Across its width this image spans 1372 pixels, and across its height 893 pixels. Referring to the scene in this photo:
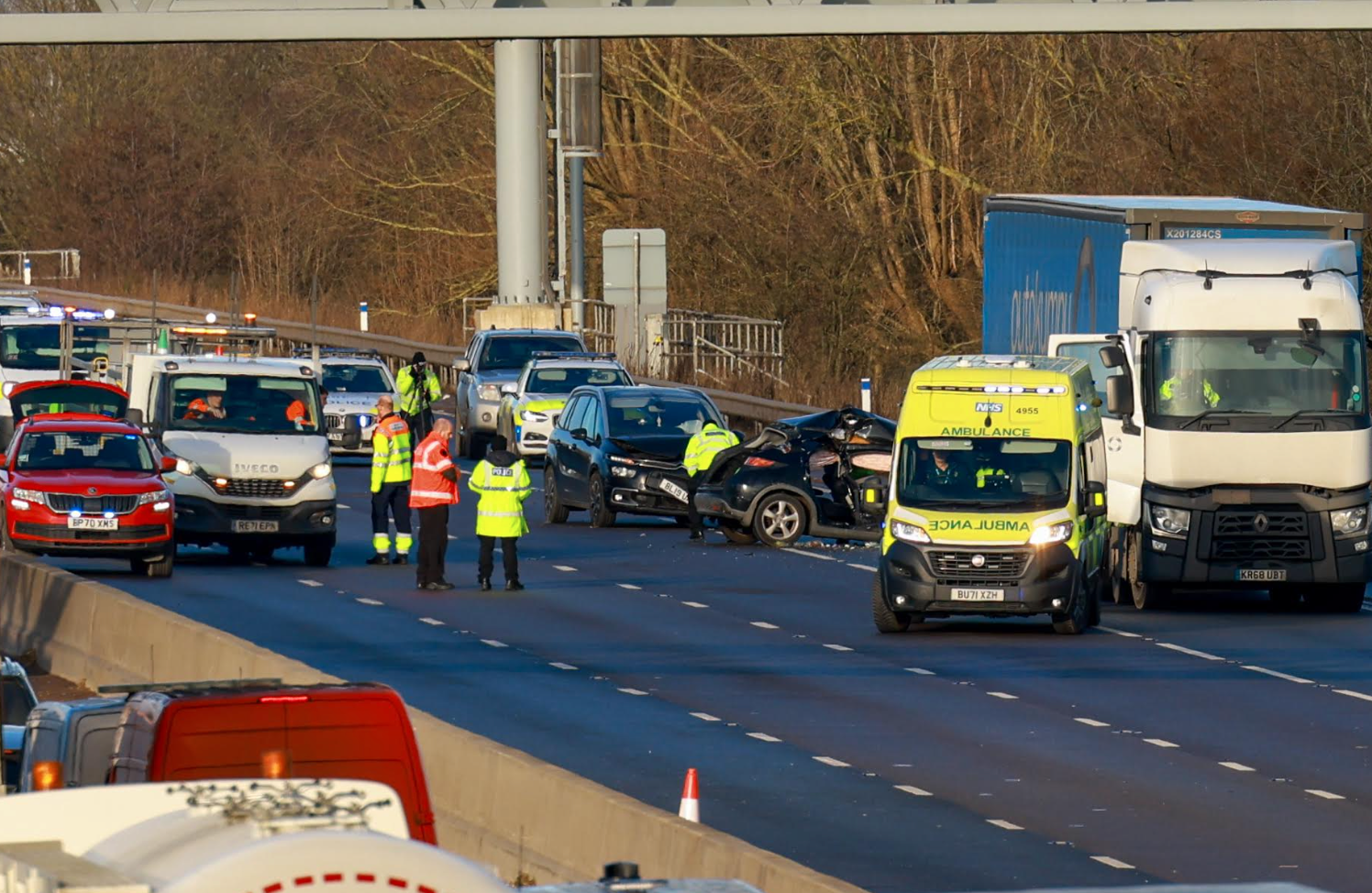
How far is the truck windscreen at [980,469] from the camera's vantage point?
2422 cm

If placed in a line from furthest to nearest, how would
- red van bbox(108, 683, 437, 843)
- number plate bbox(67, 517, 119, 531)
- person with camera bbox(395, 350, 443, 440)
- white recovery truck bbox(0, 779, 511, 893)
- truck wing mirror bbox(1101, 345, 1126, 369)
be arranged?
person with camera bbox(395, 350, 443, 440), number plate bbox(67, 517, 119, 531), truck wing mirror bbox(1101, 345, 1126, 369), red van bbox(108, 683, 437, 843), white recovery truck bbox(0, 779, 511, 893)

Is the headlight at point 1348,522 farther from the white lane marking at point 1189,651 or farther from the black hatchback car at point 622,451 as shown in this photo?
the black hatchback car at point 622,451

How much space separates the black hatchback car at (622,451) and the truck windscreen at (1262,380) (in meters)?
8.23

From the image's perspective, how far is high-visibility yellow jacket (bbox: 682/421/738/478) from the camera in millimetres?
31938

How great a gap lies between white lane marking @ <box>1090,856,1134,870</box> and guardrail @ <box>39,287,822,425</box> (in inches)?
1104

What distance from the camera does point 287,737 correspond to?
9305 mm

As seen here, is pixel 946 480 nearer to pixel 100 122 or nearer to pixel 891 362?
pixel 891 362

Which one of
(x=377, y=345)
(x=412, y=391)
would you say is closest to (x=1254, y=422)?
(x=412, y=391)

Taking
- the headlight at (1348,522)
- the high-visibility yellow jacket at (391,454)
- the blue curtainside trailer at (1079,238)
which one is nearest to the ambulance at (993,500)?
the headlight at (1348,522)

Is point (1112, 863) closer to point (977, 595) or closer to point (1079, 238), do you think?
point (977, 595)

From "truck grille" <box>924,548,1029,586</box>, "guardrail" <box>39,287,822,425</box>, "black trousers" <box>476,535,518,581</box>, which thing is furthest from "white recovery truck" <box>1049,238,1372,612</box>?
"guardrail" <box>39,287,822,425</box>

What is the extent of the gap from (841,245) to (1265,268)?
29686 millimetres

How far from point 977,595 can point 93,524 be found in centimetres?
939

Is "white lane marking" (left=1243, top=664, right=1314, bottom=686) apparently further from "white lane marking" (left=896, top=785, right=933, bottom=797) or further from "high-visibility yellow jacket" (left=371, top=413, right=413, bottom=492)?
"high-visibility yellow jacket" (left=371, top=413, right=413, bottom=492)
